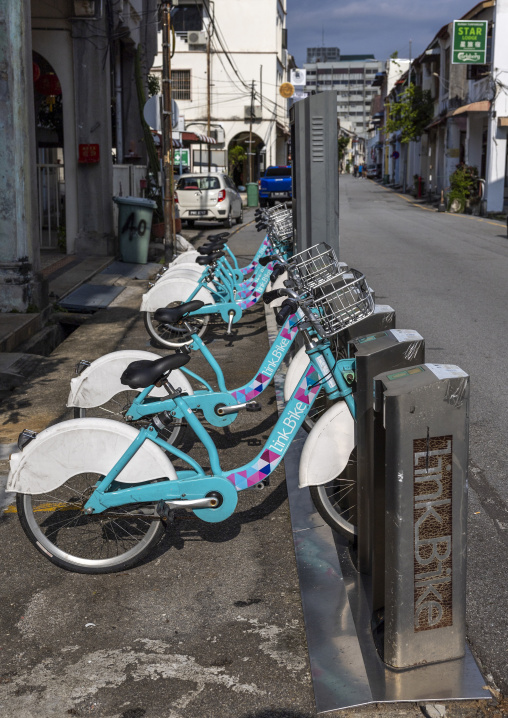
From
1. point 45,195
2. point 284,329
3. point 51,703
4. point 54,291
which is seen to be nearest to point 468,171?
point 45,195

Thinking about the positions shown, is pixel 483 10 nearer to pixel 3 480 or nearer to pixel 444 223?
pixel 444 223

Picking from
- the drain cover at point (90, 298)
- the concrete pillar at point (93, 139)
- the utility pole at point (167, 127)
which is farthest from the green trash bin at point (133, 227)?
the drain cover at point (90, 298)

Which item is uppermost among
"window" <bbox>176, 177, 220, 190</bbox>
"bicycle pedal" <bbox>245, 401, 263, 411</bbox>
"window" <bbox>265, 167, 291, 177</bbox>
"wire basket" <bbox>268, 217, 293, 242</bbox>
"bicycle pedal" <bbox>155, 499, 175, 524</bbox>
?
"window" <bbox>265, 167, 291, 177</bbox>

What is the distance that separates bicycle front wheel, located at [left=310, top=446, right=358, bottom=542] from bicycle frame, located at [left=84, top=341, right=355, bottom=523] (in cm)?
27

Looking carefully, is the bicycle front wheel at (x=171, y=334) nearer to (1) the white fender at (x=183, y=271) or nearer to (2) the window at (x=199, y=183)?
(1) the white fender at (x=183, y=271)

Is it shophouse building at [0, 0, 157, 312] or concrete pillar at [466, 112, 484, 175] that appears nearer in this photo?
shophouse building at [0, 0, 157, 312]

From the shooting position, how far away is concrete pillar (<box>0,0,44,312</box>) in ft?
30.0

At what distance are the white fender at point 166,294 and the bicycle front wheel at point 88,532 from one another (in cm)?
354

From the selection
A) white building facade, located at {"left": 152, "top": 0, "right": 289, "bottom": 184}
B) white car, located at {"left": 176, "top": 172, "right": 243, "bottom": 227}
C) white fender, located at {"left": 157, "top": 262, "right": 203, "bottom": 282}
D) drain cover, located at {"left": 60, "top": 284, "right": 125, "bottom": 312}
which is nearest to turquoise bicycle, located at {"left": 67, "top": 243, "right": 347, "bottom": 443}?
white fender, located at {"left": 157, "top": 262, "right": 203, "bottom": 282}

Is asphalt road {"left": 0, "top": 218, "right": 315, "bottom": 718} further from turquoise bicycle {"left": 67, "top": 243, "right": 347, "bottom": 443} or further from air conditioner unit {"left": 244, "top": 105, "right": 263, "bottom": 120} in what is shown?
air conditioner unit {"left": 244, "top": 105, "right": 263, "bottom": 120}

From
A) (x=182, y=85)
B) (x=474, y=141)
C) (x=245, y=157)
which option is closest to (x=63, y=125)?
(x=474, y=141)

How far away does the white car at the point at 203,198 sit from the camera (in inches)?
993

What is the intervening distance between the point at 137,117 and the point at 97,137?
5360mm

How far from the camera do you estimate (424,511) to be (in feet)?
9.82
